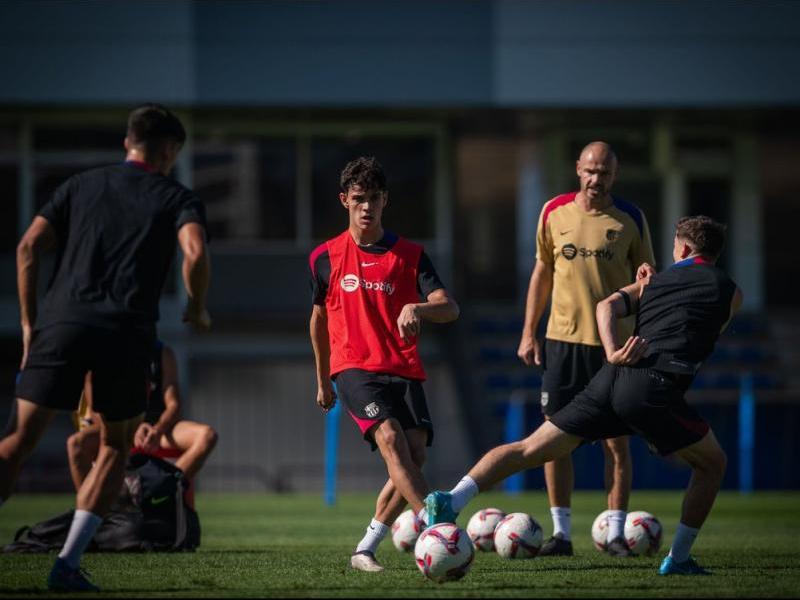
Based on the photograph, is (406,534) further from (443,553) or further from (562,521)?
(443,553)

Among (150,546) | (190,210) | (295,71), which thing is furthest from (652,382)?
(295,71)

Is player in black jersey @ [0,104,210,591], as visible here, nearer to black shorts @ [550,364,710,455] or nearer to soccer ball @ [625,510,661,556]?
black shorts @ [550,364,710,455]

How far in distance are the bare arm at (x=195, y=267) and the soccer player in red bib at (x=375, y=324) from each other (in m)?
1.36

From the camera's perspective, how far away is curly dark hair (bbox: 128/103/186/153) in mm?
6387

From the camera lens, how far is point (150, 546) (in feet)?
29.7

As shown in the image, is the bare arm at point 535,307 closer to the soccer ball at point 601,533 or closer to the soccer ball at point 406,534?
the soccer ball at point 601,533

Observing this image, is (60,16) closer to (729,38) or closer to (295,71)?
(295,71)

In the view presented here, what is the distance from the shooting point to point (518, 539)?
8.41 metres

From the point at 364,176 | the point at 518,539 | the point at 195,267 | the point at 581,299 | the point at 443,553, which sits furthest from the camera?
the point at 581,299

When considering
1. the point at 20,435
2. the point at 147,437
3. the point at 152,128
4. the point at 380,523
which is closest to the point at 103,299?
the point at 20,435

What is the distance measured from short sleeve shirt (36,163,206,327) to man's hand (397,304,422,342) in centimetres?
111

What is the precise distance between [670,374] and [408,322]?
4.15ft

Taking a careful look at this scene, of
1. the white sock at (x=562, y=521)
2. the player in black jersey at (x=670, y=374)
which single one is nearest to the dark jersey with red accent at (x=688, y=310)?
the player in black jersey at (x=670, y=374)

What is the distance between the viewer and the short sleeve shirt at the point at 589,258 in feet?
28.7
